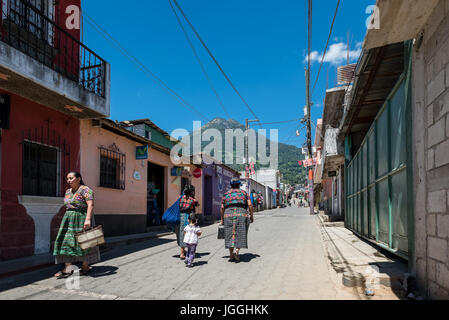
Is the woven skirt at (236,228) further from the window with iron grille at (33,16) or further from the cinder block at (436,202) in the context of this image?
the window with iron grille at (33,16)

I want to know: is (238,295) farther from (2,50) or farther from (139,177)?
(139,177)

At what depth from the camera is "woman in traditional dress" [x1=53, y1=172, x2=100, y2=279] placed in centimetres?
496

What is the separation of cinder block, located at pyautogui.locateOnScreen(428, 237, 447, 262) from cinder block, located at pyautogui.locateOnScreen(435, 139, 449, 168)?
0.75 metres

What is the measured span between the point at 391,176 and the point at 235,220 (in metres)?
2.94

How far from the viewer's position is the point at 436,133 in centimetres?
330

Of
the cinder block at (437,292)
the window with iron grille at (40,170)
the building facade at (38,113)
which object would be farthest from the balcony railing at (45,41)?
the cinder block at (437,292)

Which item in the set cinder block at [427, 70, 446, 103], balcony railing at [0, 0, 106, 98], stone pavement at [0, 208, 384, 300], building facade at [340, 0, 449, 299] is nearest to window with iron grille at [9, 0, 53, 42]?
balcony railing at [0, 0, 106, 98]

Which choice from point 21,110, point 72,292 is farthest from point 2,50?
point 72,292

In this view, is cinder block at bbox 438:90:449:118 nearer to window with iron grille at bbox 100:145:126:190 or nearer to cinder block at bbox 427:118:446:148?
cinder block at bbox 427:118:446:148

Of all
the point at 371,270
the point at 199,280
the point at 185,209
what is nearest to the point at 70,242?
the point at 199,280

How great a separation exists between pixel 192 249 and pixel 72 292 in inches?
86.7

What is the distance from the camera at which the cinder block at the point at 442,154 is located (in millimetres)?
3046

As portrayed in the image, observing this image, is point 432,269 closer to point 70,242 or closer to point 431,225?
point 431,225

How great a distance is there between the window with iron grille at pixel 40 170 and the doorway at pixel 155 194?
650 cm
